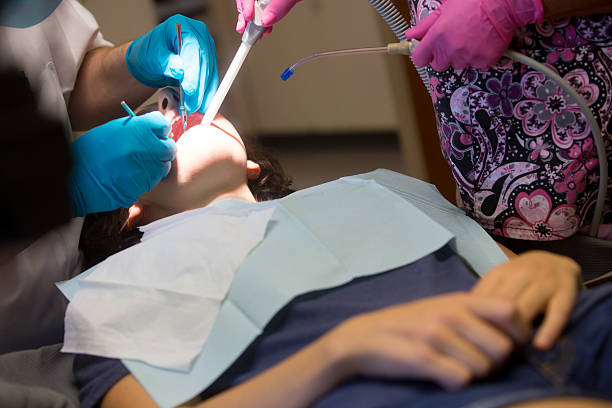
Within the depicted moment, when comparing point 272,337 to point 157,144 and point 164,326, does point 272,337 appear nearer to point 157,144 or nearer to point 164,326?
point 164,326

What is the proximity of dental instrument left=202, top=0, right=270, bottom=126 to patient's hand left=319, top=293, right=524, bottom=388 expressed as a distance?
72cm

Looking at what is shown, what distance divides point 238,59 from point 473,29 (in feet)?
1.68

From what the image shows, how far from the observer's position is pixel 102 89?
1529mm

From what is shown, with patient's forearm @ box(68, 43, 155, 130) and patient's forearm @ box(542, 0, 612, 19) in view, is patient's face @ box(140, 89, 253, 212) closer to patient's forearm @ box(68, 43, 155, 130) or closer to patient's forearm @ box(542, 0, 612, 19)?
patient's forearm @ box(68, 43, 155, 130)

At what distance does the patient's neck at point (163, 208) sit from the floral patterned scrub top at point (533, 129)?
47cm

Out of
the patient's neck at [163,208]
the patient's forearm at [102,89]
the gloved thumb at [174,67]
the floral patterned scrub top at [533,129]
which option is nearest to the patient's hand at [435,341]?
the floral patterned scrub top at [533,129]

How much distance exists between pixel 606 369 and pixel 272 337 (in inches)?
19.0

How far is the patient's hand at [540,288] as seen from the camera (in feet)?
2.40

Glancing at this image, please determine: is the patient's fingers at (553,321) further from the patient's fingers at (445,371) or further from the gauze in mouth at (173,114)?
the gauze in mouth at (173,114)

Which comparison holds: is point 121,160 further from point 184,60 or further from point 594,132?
point 594,132

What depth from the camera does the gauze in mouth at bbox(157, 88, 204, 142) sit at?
133 cm

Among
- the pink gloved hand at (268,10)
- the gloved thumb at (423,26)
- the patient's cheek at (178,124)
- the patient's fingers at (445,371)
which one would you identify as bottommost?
the patient's fingers at (445,371)

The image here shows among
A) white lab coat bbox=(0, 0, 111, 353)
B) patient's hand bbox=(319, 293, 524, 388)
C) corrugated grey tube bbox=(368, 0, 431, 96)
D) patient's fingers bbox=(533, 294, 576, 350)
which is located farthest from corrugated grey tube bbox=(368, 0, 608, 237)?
white lab coat bbox=(0, 0, 111, 353)

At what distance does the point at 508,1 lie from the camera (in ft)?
3.45
